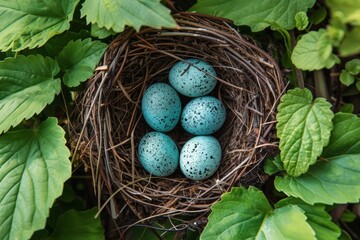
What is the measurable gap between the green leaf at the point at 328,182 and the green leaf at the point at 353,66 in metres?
0.18

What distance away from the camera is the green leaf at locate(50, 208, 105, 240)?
1138 mm

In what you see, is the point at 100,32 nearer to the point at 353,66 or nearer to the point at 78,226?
the point at 78,226

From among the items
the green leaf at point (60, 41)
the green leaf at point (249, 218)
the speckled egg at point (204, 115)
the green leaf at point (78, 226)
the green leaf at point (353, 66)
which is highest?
the green leaf at point (60, 41)

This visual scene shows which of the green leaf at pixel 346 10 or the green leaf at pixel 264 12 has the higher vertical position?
the green leaf at pixel 346 10

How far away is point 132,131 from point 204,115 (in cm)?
17

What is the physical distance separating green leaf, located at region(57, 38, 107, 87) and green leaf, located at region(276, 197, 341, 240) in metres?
0.50

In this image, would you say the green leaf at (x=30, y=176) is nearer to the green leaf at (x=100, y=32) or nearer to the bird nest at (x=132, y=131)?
the bird nest at (x=132, y=131)

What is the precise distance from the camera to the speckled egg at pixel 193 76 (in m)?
1.14

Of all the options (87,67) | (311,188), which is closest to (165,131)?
(87,67)

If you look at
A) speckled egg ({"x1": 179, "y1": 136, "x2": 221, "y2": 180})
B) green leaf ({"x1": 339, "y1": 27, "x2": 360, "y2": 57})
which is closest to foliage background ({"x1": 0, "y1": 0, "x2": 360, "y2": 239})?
speckled egg ({"x1": 179, "y1": 136, "x2": 221, "y2": 180})

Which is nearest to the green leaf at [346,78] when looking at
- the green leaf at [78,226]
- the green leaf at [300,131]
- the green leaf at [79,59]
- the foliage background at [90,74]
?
the foliage background at [90,74]

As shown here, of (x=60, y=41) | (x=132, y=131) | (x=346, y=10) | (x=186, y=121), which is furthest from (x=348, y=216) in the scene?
(x=60, y=41)

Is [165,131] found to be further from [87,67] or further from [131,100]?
[87,67]

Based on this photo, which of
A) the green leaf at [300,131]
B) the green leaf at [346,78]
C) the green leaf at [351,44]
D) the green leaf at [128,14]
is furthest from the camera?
the green leaf at [346,78]
